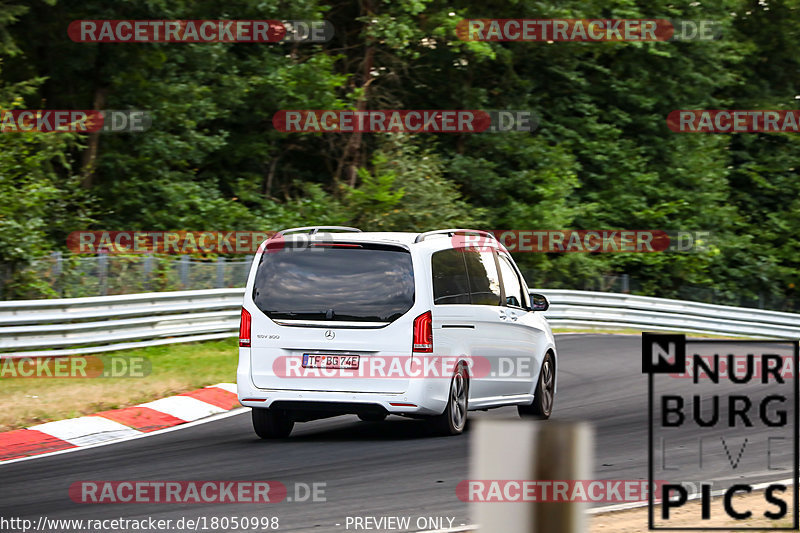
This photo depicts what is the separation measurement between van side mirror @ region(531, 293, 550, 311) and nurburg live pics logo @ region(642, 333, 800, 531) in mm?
1661

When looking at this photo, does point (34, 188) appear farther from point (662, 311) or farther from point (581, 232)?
→ point (581, 232)

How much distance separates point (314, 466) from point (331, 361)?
1.23m

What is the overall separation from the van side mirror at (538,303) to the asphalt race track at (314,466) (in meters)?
1.28

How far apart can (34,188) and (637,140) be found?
24.9 m

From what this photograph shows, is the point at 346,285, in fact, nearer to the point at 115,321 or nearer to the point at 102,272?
the point at 115,321

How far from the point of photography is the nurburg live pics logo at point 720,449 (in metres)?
5.65

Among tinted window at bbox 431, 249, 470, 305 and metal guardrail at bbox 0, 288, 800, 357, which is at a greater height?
tinted window at bbox 431, 249, 470, 305

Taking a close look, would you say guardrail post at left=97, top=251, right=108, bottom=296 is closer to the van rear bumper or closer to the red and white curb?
the red and white curb

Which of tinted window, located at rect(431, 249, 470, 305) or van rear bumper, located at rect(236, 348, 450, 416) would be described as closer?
van rear bumper, located at rect(236, 348, 450, 416)

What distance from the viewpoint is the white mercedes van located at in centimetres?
1016

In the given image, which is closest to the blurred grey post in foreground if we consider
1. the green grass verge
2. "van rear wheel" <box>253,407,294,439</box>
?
"van rear wheel" <box>253,407,294,439</box>

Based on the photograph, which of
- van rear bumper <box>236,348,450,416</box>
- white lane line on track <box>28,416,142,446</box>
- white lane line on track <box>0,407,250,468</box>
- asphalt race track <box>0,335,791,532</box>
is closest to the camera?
asphalt race track <box>0,335,791,532</box>

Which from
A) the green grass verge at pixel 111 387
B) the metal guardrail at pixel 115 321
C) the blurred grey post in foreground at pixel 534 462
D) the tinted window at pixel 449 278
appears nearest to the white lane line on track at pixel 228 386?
the green grass verge at pixel 111 387

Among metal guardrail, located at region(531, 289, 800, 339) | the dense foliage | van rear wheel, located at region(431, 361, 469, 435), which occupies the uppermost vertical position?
the dense foliage
